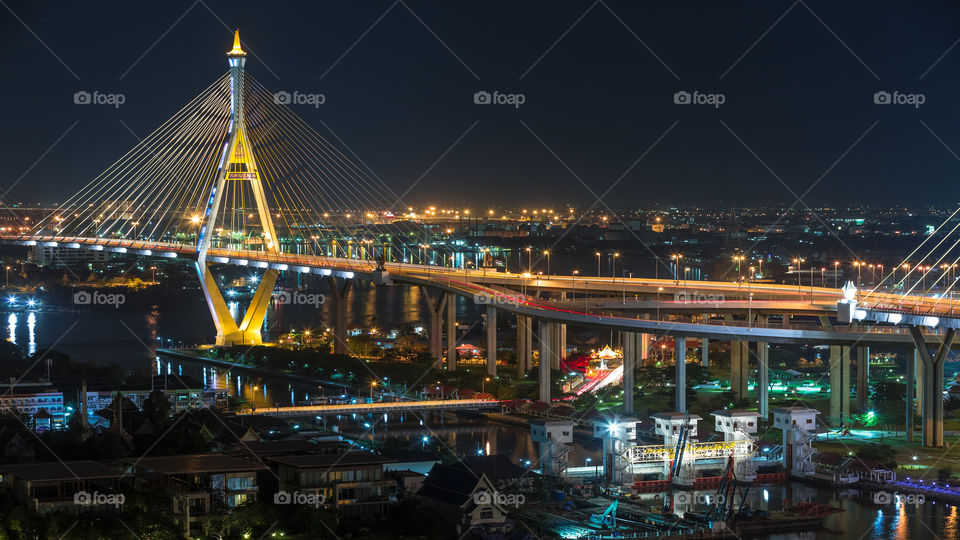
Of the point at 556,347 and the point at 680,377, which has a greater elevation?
the point at 556,347

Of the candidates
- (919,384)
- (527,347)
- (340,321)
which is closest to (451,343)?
(527,347)

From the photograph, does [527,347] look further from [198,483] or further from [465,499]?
[198,483]

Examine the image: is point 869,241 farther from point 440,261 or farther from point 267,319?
point 267,319

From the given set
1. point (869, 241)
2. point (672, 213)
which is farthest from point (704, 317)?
point (672, 213)
